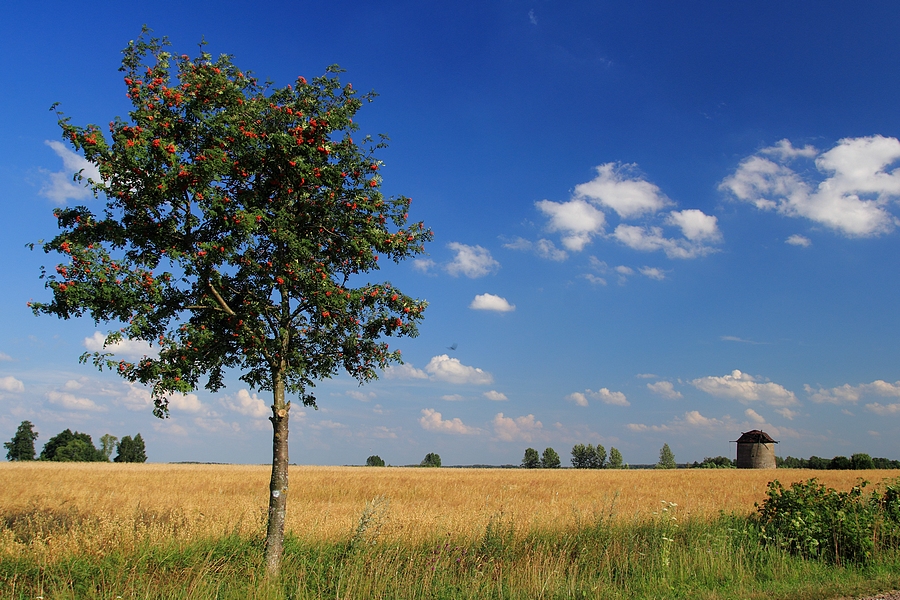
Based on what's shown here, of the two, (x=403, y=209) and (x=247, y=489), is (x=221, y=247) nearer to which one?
(x=403, y=209)

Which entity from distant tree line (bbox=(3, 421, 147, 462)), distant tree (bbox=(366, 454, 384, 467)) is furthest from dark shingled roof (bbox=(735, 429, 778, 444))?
distant tree line (bbox=(3, 421, 147, 462))

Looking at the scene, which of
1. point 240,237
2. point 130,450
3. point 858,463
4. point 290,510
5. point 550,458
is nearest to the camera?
point 240,237

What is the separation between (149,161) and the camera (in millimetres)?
7375

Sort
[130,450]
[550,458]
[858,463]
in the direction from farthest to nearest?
1. [550,458]
2. [130,450]
3. [858,463]

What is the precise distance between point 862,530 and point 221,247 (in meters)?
Answer: 13.5

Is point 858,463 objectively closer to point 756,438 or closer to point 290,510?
A: point 756,438

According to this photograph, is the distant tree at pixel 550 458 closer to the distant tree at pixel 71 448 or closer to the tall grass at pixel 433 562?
the distant tree at pixel 71 448

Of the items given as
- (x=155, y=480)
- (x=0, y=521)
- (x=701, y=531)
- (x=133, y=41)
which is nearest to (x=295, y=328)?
(x=133, y=41)

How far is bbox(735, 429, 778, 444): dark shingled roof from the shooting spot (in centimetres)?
8312

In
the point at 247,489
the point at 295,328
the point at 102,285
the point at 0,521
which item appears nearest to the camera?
the point at 102,285

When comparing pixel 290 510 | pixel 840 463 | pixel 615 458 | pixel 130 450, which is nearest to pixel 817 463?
pixel 840 463

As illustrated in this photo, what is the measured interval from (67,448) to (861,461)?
133 meters

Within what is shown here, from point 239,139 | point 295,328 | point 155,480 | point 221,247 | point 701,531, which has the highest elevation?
point 239,139

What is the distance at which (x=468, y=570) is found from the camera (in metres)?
8.72
